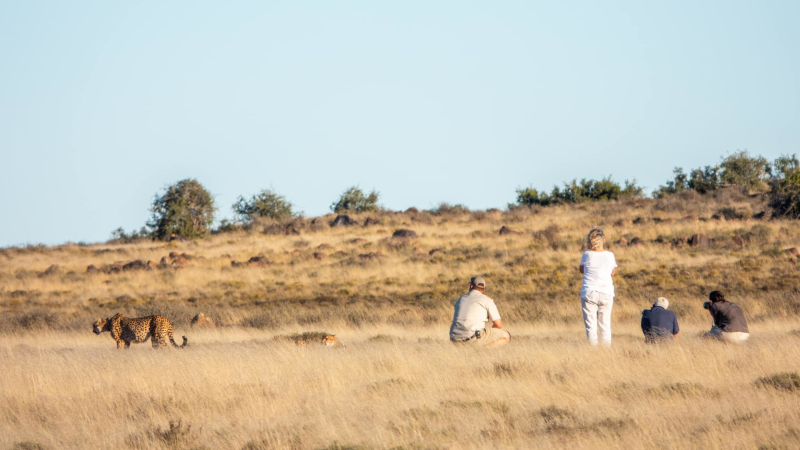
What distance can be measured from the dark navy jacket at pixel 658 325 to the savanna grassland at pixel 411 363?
0.35 m

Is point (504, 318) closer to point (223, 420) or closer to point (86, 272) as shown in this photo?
point (223, 420)

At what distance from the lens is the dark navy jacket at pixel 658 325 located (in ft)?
36.1

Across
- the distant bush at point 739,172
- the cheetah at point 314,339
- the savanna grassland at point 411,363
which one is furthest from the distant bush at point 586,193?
the cheetah at point 314,339

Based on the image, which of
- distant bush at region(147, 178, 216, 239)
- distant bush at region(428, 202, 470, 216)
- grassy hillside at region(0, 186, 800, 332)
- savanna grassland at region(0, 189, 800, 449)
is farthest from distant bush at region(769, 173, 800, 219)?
distant bush at region(147, 178, 216, 239)

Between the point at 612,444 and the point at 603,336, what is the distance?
4762mm

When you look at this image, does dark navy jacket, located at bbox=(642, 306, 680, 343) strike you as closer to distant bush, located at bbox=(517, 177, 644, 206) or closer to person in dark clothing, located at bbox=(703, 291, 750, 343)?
person in dark clothing, located at bbox=(703, 291, 750, 343)

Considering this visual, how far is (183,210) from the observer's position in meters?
52.3

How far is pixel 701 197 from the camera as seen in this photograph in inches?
1847

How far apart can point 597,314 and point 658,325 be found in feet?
3.49

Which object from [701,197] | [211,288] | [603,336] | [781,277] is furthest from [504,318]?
[701,197]

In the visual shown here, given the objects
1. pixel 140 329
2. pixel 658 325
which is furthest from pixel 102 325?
pixel 658 325

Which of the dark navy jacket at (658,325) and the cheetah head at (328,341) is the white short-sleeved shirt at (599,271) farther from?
the cheetah head at (328,341)

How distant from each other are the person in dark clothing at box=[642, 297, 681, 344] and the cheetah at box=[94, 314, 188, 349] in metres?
8.09

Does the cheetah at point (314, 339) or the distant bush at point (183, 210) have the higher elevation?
the distant bush at point (183, 210)
